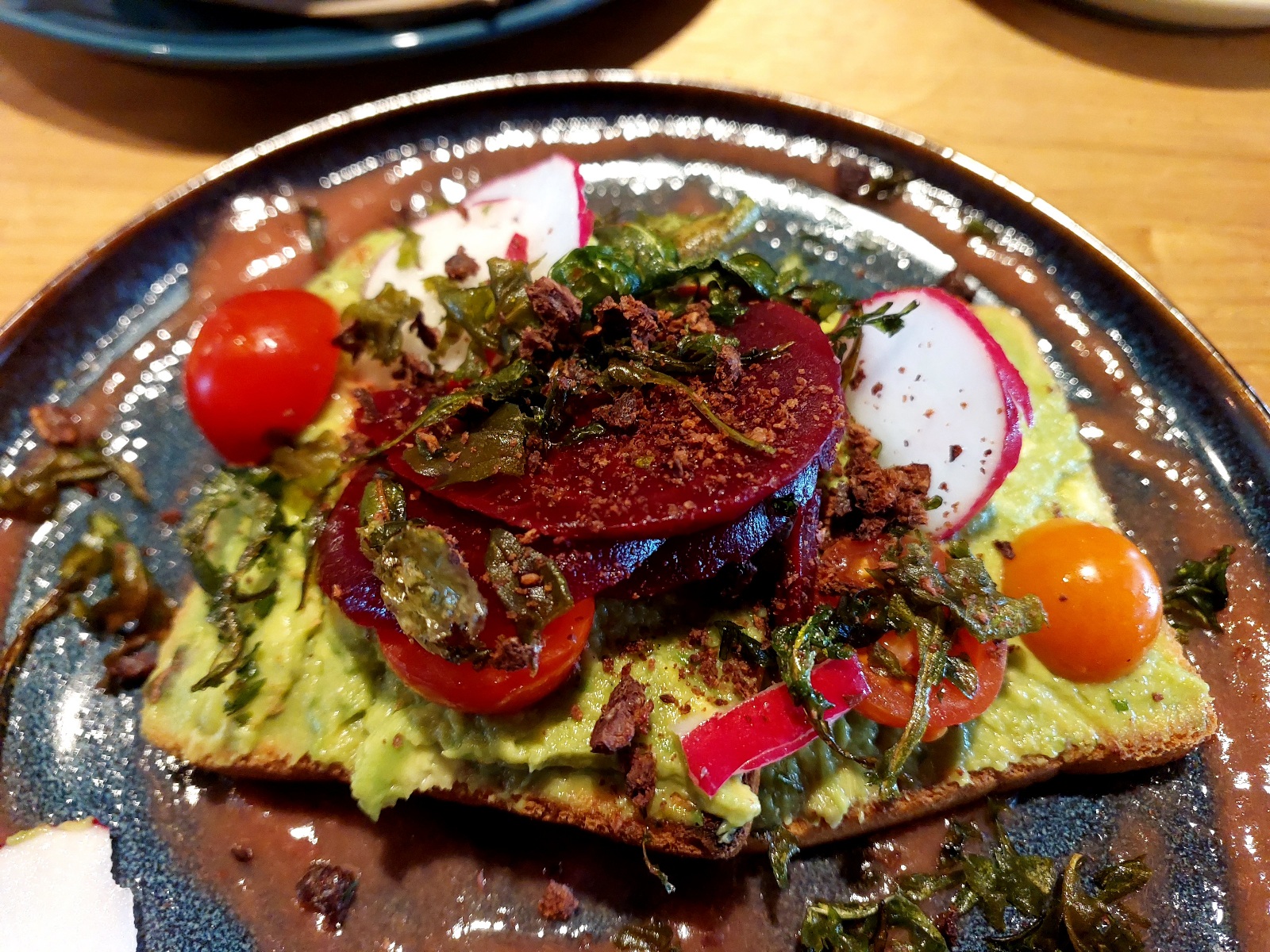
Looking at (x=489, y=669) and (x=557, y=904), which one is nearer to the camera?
→ (x=489, y=669)

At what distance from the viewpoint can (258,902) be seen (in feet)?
7.36

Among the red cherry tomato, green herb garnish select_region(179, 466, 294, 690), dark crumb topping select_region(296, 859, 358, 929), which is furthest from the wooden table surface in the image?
dark crumb topping select_region(296, 859, 358, 929)

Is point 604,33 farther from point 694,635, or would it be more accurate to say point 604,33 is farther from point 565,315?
point 694,635

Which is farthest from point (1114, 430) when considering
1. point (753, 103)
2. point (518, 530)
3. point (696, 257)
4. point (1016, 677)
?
point (518, 530)

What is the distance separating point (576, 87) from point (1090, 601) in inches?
122

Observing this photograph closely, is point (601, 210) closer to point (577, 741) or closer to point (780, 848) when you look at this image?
point (577, 741)

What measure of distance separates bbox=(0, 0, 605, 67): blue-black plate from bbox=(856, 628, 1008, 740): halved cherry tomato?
3.37m

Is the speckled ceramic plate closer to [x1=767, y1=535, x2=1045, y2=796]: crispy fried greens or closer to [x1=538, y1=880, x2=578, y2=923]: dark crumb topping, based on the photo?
[x1=538, y1=880, x2=578, y2=923]: dark crumb topping

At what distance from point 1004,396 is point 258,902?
2745 millimetres

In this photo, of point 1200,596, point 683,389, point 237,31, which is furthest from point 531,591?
point 237,31

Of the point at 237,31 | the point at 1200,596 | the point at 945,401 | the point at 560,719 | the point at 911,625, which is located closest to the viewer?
the point at 911,625

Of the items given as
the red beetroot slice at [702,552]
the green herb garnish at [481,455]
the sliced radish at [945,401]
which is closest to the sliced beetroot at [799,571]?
the red beetroot slice at [702,552]

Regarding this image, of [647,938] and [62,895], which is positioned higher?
[62,895]

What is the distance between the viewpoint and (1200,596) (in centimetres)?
256
